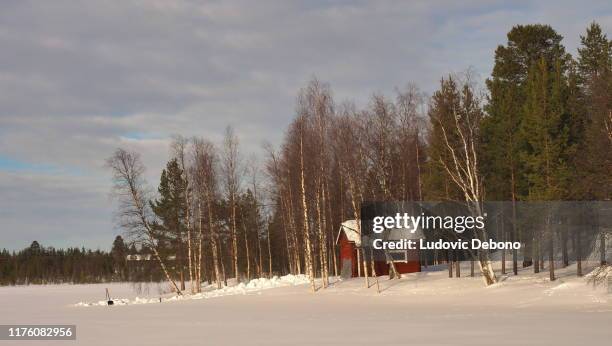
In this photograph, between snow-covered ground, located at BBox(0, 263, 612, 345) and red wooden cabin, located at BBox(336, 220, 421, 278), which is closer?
snow-covered ground, located at BBox(0, 263, 612, 345)

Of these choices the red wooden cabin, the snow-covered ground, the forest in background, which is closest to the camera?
the snow-covered ground

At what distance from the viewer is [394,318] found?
23.4 m

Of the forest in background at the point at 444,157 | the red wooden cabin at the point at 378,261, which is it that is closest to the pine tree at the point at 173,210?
the forest in background at the point at 444,157

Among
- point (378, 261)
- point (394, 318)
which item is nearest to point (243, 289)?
point (378, 261)

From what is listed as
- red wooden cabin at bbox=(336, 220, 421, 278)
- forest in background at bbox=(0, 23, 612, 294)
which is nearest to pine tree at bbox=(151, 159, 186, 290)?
forest in background at bbox=(0, 23, 612, 294)

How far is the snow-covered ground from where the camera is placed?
17516mm

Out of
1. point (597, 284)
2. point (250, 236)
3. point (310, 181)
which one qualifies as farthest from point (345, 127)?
point (250, 236)

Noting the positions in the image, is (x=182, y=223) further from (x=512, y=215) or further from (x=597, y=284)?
(x=597, y=284)

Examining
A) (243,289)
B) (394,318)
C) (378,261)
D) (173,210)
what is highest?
(173,210)

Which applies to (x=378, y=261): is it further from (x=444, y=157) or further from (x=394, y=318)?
(x=394, y=318)

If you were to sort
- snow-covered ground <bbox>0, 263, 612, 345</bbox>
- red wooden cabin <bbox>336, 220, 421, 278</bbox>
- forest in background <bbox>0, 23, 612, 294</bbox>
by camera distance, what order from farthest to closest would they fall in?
Answer: red wooden cabin <bbox>336, 220, 421, 278</bbox>
forest in background <bbox>0, 23, 612, 294</bbox>
snow-covered ground <bbox>0, 263, 612, 345</bbox>

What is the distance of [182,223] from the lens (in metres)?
53.3

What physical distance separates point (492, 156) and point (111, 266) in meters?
123

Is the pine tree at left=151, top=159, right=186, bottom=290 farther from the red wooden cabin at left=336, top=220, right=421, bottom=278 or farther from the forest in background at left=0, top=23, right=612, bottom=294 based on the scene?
the red wooden cabin at left=336, top=220, right=421, bottom=278
